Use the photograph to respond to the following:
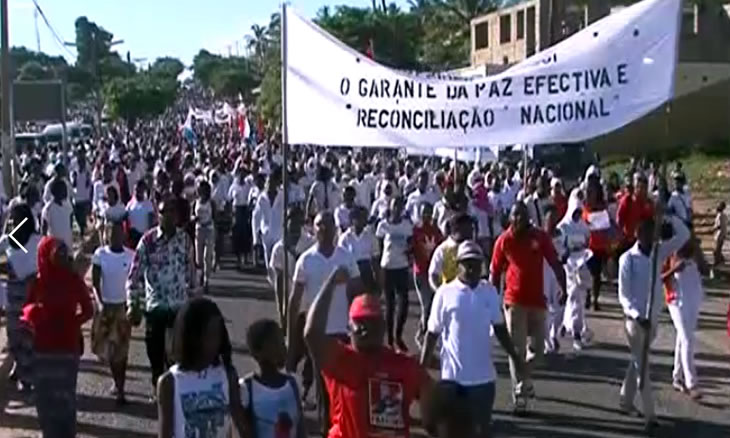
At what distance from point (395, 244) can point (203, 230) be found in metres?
5.64

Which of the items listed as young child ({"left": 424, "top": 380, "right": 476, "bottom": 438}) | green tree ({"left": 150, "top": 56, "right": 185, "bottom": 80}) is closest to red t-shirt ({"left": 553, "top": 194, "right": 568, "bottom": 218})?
young child ({"left": 424, "top": 380, "right": 476, "bottom": 438})

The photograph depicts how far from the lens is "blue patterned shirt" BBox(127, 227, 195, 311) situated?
10.5 metres

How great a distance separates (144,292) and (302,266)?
1525mm

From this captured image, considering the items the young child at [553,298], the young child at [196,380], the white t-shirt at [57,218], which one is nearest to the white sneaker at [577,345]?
the young child at [553,298]

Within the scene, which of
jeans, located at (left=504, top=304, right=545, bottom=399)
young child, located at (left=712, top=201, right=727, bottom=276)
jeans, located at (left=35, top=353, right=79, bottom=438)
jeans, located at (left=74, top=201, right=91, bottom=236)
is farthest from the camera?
jeans, located at (left=74, top=201, right=91, bottom=236)

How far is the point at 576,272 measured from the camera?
14523 millimetres

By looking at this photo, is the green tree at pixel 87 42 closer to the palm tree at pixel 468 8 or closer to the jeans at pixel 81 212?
the palm tree at pixel 468 8

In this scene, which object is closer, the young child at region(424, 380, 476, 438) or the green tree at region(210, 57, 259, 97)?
the young child at region(424, 380, 476, 438)

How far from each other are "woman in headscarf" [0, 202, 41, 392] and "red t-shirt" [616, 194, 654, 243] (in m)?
8.70

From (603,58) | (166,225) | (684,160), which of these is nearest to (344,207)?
(166,225)

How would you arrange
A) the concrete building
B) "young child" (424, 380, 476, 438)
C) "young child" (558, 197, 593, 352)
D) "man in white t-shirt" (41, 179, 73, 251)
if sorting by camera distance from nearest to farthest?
"young child" (424, 380, 476, 438), "young child" (558, 197, 593, 352), "man in white t-shirt" (41, 179, 73, 251), the concrete building

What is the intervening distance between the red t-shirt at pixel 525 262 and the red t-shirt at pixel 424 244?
2597 mm

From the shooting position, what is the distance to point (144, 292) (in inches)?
420

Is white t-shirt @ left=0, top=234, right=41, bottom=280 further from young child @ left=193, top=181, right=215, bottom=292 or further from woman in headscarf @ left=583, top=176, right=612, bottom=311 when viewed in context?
young child @ left=193, top=181, right=215, bottom=292
